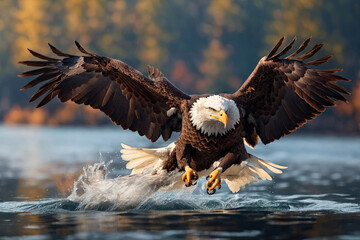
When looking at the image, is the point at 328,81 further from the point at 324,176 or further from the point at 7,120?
the point at 7,120

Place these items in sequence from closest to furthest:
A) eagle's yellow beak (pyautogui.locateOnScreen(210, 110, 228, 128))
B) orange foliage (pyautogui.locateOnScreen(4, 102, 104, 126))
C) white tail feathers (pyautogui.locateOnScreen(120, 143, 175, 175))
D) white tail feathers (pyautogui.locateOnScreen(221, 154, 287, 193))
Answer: eagle's yellow beak (pyautogui.locateOnScreen(210, 110, 228, 128)) < white tail feathers (pyautogui.locateOnScreen(221, 154, 287, 193)) < white tail feathers (pyautogui.locateOnScreen(120, 143, 175, 175)) < orange foliage (pyautogui.locateOnScreen(4, 102, 104, 126))

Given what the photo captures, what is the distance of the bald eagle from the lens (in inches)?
281

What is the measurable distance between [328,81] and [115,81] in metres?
2.32

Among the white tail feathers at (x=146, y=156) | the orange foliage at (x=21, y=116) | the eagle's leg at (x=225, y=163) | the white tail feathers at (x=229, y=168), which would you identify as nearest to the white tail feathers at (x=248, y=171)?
the white tail feathers at (x=229, y=168)

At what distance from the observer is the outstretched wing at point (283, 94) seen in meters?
7.14

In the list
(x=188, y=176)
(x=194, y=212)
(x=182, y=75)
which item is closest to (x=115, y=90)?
(x=188, y=176)

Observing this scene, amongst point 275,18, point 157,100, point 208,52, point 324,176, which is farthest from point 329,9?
point 157,100

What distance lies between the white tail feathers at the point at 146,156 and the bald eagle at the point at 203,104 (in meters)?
0.01

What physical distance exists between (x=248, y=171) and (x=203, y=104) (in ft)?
3.75

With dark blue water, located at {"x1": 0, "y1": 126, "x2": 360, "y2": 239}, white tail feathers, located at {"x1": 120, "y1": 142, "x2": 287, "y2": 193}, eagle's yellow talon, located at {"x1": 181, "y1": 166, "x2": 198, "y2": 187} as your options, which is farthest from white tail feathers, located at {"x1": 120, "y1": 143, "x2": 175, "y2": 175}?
eagle's yellow talon, located at {"x1": 181, "y1": 166, "x2": 198, "y2": 187}

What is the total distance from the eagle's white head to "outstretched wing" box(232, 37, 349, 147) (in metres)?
0.41

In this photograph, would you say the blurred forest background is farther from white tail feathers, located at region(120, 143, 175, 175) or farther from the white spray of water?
the white spray of water

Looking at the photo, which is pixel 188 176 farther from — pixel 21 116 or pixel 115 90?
pixel 21 116

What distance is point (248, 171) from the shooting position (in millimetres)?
7766
